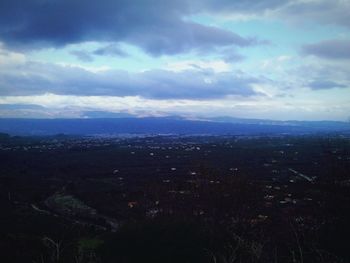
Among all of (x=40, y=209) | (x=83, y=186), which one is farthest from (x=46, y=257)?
(x=83, y=186)

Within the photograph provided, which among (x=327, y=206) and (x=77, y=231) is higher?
(x=327, y=206)

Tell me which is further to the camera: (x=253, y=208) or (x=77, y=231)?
(x=253, y=208)

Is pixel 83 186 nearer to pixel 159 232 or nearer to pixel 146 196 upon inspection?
pixel 146 196

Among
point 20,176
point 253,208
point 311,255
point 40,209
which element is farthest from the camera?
point 20,176

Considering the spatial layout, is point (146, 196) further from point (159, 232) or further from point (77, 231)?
point (159, 232)

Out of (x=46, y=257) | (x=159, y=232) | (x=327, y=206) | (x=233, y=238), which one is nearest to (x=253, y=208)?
(x=327, y=206)

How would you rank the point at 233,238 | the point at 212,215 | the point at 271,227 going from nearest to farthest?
the point at 233,238 → the point at 271,227 → the point at 212,215
